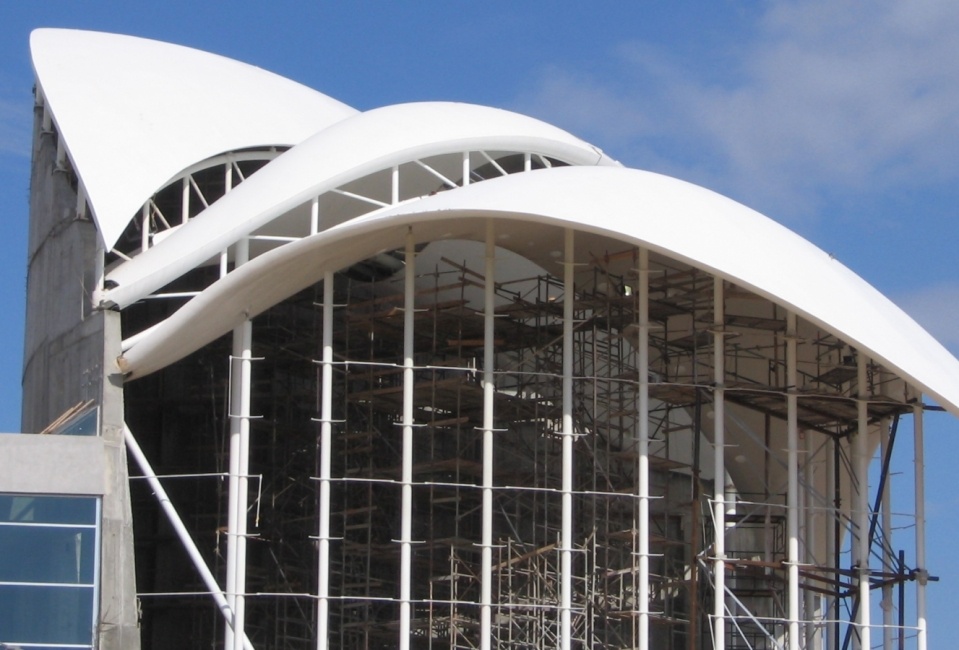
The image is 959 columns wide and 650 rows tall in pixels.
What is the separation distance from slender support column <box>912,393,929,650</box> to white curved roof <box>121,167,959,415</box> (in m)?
1.31

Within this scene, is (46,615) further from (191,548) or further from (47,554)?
(191,548)

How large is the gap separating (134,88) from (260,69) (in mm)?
4758

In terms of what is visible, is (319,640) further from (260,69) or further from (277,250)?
(260,69)

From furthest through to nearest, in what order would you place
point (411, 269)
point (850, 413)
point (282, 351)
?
point (282, 351), point (850, 413), point (411, 269)

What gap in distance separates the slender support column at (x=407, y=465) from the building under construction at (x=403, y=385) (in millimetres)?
89

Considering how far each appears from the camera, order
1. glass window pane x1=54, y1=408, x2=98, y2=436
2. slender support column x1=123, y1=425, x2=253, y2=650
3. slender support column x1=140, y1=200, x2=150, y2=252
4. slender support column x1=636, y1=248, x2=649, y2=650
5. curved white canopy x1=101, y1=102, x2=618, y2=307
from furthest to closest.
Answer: slender support column x1=140, y1=200, x2=150, y2=252 → curved white canopy x1=101, y1=102, x2=618, y2=307 → slender support column x1=636, y1=248, x2=649, y2=650 → glass window pane x1=54, y1=408, x2=98, y2=436 → slender support column x1=123, y1=425, x2=253, y2=650

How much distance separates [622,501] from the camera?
111 ft

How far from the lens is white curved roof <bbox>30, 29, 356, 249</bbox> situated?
107 ft

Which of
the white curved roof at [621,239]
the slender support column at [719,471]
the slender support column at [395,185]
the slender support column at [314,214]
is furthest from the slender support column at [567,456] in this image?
the slender support column at [314,214]

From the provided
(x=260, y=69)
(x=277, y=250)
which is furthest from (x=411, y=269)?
(x=260, y=69)

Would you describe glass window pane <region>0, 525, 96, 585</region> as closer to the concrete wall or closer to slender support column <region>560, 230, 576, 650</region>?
the concrete wall

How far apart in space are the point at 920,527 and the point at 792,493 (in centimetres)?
256

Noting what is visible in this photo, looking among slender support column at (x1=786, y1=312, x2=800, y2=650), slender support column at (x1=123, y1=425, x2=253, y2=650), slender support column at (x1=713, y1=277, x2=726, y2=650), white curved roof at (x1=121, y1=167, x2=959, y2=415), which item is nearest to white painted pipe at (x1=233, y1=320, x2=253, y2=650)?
slender support column at (x1=123, y1=425, x2=253, y2=650)

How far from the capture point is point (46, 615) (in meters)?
27.3
